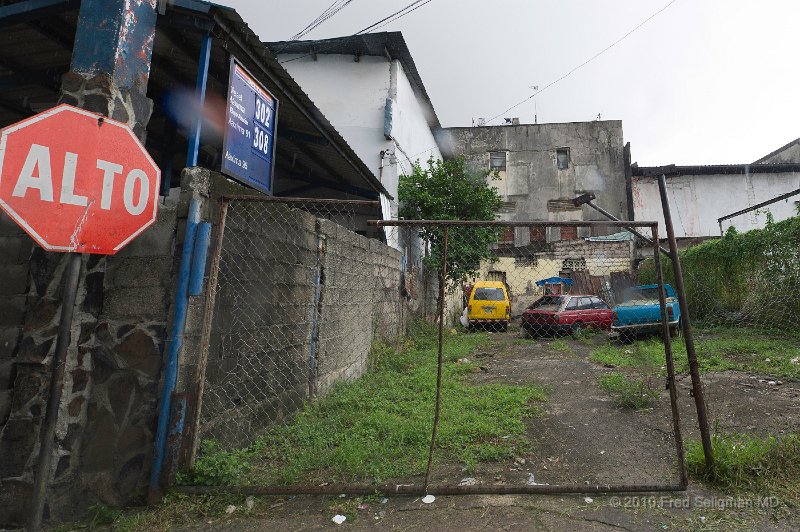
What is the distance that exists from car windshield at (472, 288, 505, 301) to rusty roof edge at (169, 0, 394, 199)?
855cm

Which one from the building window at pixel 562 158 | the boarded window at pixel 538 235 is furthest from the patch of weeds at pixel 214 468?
the building window at pixel 562 158

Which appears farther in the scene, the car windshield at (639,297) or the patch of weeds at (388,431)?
the car windshield at (639,297)

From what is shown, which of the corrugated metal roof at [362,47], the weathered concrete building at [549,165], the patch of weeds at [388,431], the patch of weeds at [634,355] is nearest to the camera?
the patch of weeds at [388,431]

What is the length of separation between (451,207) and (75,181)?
12.4 m

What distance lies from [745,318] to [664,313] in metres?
10.8

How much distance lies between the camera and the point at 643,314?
9.97 metres

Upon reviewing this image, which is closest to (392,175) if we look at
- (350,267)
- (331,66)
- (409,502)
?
(331,66)

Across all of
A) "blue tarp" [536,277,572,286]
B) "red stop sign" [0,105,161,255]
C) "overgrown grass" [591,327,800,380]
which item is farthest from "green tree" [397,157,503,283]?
"red stop sign" [0,105,161,255]

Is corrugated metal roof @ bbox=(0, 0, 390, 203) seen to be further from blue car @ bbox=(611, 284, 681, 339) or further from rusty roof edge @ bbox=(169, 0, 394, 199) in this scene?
blue car @ bbox=(611, 284, 681, 339)

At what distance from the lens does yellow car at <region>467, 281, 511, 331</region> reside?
14.6 meters

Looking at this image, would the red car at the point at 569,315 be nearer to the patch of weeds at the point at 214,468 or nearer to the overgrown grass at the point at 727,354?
the overgrown grass at the point at 727,354

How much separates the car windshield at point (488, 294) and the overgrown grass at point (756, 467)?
1152cm

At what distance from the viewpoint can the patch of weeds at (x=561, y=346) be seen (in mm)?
9695

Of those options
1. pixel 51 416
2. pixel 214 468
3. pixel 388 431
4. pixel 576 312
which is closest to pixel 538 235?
pixel 576 312
